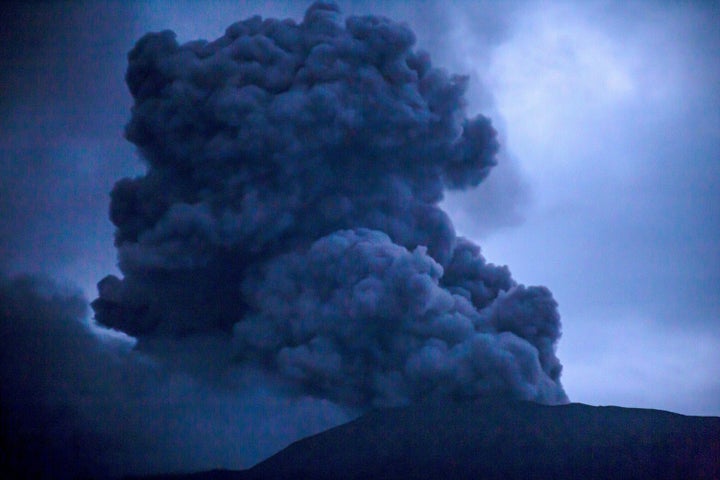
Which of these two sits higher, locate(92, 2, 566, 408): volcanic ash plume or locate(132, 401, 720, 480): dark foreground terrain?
locate(92, 2, 566, 408): volcanic ash plume

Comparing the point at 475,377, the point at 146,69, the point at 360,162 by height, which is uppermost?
the point at 146,69

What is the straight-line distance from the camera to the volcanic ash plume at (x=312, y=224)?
40.9 meters

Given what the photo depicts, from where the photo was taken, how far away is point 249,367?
42.8 meters

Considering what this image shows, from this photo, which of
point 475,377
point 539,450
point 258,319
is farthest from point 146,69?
point 539,450

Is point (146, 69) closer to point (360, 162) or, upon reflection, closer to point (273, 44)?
point (273, 44)

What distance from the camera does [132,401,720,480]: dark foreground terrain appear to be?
3706 cm

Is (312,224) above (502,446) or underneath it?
above

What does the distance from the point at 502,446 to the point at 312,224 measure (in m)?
13.8

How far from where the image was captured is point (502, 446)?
129 ft

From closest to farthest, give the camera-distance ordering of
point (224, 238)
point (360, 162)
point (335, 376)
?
point (335, 376) < point (224, 238) < point (360, 162)

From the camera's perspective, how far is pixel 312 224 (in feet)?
147

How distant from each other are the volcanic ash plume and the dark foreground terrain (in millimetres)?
1323

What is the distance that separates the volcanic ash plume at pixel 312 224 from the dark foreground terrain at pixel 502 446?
1.32m

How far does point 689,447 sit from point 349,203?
18.7 m
